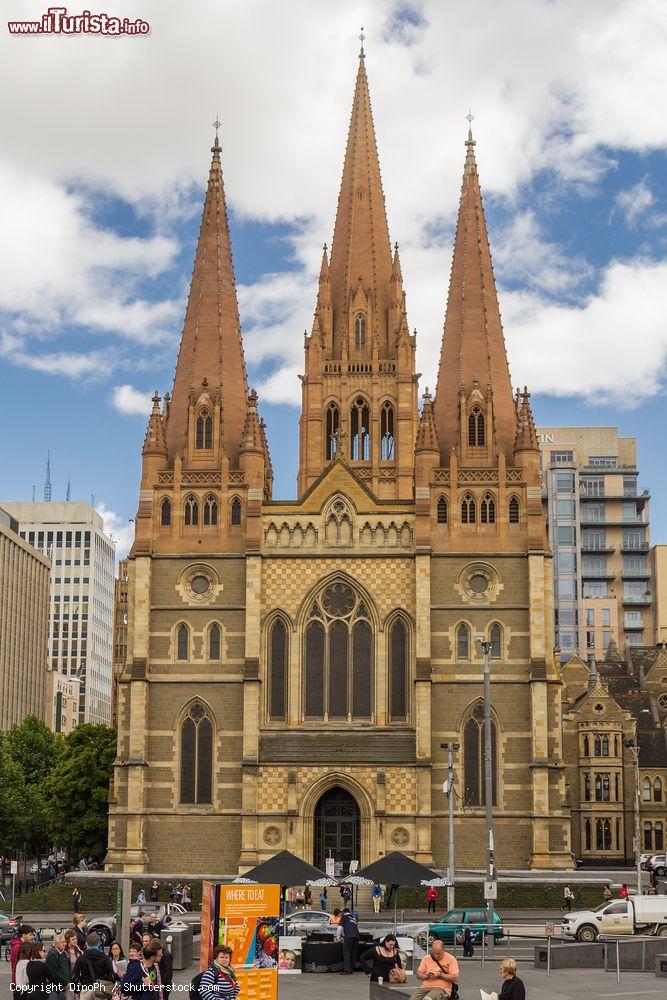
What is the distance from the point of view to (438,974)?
19859 mm

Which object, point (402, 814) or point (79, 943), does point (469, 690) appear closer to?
point (402, 814)

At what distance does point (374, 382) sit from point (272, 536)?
1894 centimetres

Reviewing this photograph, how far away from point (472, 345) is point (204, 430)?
1351cm

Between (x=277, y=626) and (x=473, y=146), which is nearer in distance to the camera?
(x=277, y=626)

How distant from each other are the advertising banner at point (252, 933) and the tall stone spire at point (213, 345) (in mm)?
42687

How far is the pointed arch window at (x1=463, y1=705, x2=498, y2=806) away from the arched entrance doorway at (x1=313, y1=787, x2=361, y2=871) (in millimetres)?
5049

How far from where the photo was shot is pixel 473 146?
73812 millimetres

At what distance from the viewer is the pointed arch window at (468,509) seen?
210 ft

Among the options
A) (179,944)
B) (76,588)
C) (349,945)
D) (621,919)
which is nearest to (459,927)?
(621,919)

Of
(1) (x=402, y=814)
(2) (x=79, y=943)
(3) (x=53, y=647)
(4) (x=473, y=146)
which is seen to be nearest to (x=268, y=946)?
(2) (x=79, y=943)

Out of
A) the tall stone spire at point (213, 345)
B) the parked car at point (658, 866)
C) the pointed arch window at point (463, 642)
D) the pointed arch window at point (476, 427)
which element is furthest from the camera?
the parked car at point (658, 866)

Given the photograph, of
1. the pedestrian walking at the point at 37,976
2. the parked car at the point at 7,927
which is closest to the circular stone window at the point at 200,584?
the parked car at the point at 7,927

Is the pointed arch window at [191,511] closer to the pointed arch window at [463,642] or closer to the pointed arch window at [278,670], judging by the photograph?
the pointed arch window at [278,670]

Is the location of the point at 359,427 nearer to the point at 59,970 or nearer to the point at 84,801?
the point at 84,801
